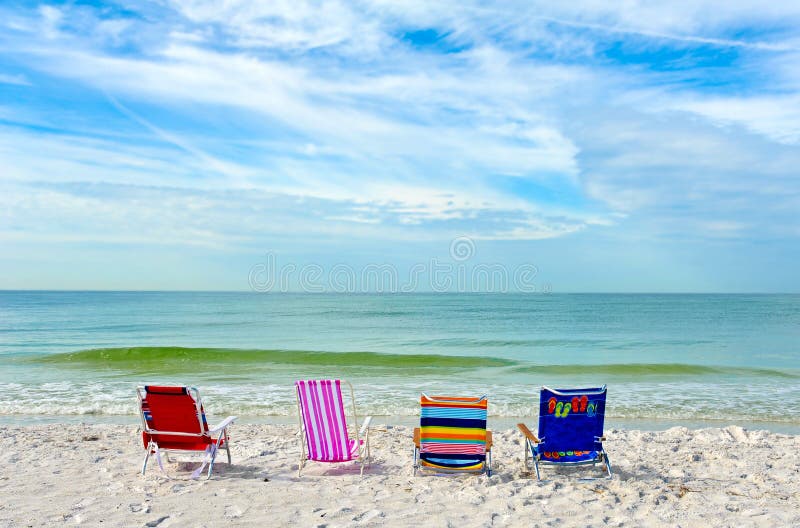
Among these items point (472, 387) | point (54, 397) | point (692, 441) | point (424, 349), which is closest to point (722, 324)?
point (424, 349)

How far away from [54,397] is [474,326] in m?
26.0

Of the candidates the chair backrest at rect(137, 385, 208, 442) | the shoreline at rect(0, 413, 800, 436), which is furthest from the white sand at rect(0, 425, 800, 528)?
the shoreline at rect(0, 413, 800, 436)

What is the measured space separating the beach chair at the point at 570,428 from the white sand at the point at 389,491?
0.75ft

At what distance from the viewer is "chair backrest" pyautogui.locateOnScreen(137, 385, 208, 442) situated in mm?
5500

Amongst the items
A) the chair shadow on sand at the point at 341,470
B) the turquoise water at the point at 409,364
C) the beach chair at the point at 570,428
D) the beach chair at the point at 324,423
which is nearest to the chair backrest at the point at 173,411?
the beach chair at the point at 324,423

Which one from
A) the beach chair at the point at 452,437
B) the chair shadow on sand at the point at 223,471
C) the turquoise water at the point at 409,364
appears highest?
the beach chair at the point at 452,437

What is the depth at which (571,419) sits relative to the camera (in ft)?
18.4

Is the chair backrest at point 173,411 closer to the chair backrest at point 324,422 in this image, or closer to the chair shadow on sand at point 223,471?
the chair shadow on sand at point 223,471

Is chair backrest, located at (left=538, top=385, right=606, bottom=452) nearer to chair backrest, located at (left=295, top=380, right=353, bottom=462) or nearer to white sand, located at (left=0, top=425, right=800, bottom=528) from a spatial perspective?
white sand, located at (left=0, top=425, right=800, bottom=528)

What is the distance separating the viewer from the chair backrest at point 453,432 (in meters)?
5.63

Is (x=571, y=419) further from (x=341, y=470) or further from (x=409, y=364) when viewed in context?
(x=409, y=364)

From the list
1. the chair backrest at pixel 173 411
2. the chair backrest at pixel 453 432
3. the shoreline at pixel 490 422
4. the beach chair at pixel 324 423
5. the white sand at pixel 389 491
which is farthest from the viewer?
the shoreline at pixel 490 422

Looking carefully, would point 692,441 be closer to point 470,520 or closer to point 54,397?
point 470,520

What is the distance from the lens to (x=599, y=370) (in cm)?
1722
